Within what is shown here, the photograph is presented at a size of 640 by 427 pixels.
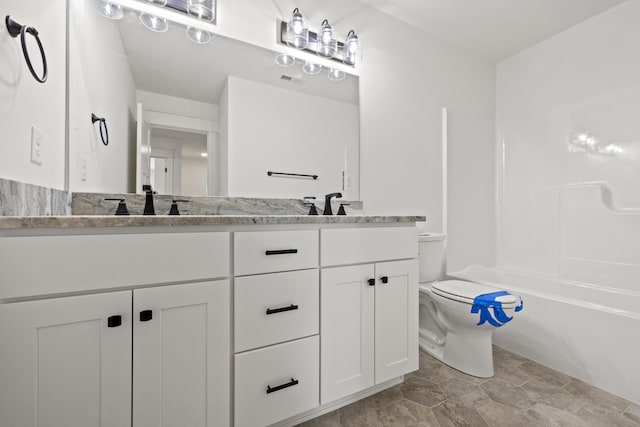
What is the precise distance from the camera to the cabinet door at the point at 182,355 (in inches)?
32.9

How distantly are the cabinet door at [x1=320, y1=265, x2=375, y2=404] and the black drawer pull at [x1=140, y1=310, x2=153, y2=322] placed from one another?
60 cm

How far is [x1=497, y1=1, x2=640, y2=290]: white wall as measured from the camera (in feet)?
6.52

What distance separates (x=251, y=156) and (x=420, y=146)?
1390mm

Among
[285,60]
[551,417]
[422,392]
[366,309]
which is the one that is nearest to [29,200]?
[366,309]

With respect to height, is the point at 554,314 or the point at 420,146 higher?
the point at 420,146

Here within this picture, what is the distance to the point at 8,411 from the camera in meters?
0.69

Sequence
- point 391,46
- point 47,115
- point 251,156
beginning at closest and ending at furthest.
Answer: point 47,115 → point 251,156 → point 391,46

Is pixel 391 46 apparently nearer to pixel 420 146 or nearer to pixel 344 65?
pixel 344 65

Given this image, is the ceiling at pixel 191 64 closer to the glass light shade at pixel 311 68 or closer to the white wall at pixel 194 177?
the glass light shade at pixel 311 68

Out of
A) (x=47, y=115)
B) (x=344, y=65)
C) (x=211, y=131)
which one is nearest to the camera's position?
(x=47, y=115)

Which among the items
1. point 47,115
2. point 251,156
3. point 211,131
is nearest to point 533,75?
point 251,156

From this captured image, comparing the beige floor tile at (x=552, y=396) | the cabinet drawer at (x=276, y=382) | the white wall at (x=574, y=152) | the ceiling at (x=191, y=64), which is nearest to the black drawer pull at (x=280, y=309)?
the cabinet drawer at (x=276, y=382)

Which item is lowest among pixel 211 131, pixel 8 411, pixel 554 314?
pixel 554 314

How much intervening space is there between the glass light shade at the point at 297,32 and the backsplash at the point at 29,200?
55.5 inches
